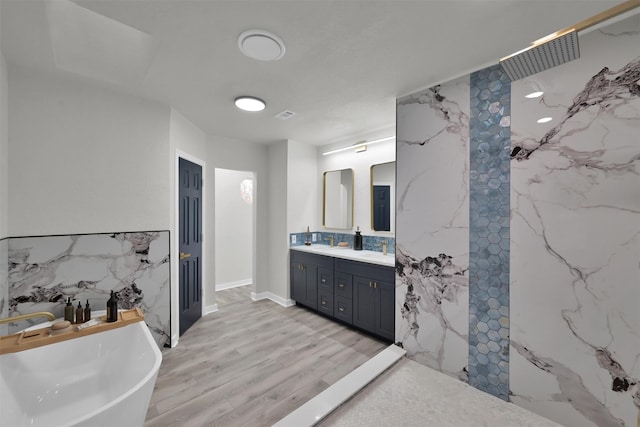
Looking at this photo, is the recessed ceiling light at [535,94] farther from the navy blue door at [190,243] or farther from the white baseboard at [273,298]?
the white baseboard at [273,298]

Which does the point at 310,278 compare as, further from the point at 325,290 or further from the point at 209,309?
the point at 209,309

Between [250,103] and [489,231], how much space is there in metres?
2.44

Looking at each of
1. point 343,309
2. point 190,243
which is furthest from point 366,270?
point 190,243

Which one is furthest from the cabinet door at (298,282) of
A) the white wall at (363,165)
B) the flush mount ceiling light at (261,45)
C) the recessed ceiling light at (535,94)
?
the recessed ceiling light at (535,94)

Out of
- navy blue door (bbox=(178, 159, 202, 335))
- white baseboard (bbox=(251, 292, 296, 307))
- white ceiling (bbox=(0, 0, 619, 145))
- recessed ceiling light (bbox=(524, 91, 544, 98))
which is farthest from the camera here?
white baseboard (bbox=(251, 292, 296, 307))

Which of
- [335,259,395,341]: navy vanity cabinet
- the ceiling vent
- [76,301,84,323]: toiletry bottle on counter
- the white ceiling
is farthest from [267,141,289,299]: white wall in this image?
[76,301,84,323]: toiletry bottle on counter

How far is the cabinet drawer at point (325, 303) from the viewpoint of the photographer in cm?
344

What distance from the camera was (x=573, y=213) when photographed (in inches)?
63.9

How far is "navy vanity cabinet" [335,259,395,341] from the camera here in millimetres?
2764

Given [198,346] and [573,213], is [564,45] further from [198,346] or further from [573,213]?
[198,346]

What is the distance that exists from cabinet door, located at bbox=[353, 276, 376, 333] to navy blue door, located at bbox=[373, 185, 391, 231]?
824 mm

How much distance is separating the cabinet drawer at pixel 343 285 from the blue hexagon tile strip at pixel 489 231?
55.7 inches

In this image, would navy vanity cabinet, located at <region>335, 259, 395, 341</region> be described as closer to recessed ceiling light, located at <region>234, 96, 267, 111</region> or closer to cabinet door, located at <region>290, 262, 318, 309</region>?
cabinet door, located at <region>290, 262, 318, 309</region>

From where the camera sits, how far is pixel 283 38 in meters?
1.64
